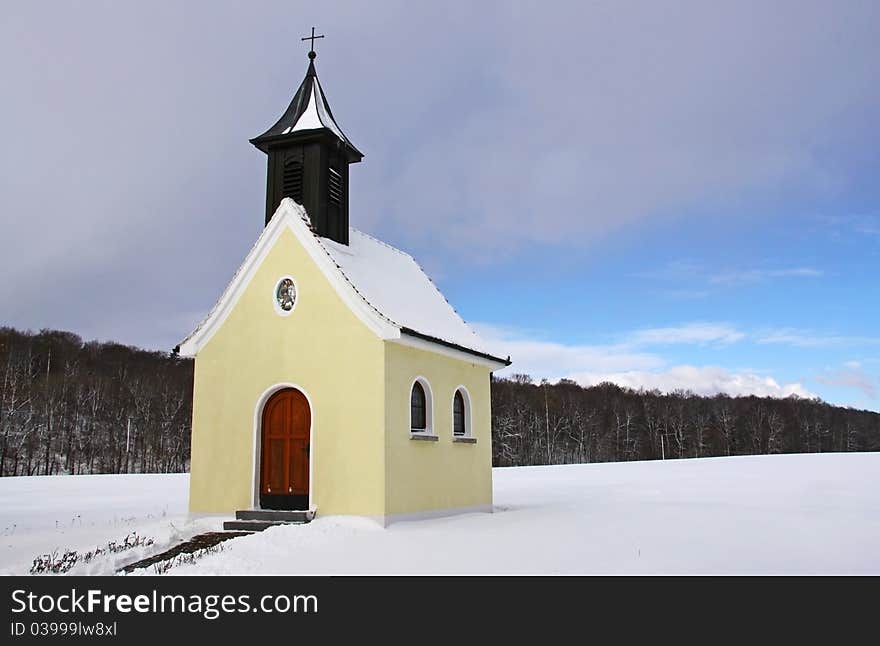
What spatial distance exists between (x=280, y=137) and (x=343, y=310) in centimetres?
493

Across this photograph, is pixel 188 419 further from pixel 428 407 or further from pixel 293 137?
pixel 428 407

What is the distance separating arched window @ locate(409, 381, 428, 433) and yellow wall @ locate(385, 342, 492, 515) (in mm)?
220

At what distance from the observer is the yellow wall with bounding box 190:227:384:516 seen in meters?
13.8

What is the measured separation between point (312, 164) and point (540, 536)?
9589mm

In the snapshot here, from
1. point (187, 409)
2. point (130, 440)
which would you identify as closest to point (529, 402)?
point (187, 409)

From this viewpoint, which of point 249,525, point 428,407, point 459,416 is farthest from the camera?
point 459,416

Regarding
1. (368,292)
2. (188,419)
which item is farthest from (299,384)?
(188,419)

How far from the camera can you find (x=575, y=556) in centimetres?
1037

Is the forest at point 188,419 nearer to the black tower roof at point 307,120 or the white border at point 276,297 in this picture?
the black tower roof at point 307,120

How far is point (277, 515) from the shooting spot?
540 inches

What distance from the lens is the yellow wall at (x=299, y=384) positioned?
1376 centimetres

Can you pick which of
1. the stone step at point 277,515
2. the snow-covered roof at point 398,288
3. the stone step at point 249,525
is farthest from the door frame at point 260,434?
the snow-covered roof at point 398,288

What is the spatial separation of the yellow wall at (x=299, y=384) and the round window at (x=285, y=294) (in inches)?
6.8
